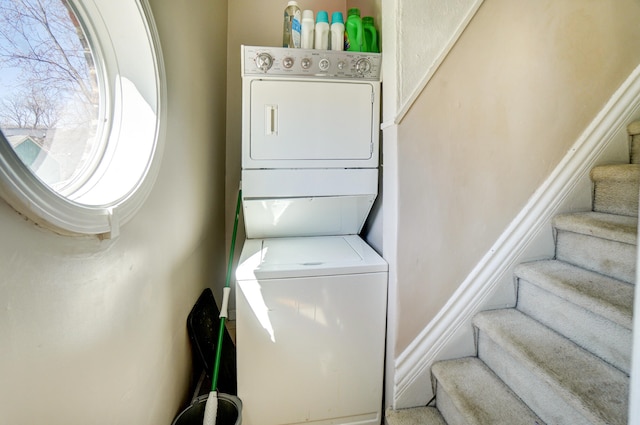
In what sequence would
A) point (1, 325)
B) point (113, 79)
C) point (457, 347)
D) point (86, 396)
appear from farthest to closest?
point (457, 347) < point (113, 79) < point (86, 396) < point (1, 325)

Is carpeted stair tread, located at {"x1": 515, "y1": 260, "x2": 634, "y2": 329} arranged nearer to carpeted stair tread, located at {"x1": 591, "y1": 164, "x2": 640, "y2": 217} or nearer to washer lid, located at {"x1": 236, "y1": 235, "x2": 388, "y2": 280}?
carpeted stair tread, located at {"x1": 591, "y1": 164, "x2": 640, "y2": 217}

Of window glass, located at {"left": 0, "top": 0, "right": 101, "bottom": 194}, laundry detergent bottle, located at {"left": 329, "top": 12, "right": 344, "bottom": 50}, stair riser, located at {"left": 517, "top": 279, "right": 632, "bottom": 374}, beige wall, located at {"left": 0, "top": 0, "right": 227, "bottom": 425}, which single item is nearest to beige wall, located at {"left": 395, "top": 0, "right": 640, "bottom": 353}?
stair riser, located at {"left": 517, "top": 279, "right": 632, "bottom": 374}

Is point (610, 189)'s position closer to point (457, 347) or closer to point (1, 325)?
point (457, 347)

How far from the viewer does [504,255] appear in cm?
148

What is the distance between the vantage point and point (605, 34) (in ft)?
4.87

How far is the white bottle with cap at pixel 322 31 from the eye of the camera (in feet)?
5.29

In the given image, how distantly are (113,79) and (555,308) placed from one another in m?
1.98

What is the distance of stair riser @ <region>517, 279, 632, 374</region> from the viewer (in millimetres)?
1050

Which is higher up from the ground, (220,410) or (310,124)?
(310,124)

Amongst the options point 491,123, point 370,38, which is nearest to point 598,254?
point 491,123

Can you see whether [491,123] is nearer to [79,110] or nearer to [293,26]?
[293,26]

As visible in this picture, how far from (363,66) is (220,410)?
1.86m

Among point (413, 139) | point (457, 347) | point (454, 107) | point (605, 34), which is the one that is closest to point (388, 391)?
point (457, 347)

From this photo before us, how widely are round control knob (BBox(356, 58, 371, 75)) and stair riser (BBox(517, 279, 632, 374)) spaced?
1.33m
